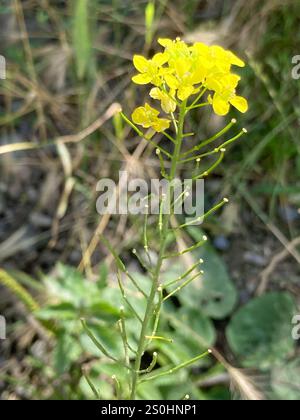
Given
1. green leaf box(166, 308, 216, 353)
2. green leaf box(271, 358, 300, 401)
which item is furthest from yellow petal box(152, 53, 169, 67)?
green leaf box(271, 358, 300, 401)

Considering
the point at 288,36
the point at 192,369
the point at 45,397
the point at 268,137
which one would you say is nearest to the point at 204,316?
the point at 192,369

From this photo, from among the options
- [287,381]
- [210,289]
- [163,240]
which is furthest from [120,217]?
[163,240]

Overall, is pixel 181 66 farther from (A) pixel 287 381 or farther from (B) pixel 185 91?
(A) pixel 287 381

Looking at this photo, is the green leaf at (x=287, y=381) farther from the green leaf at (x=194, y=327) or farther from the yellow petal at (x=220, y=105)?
the yellow petal at (x=220, y=105)

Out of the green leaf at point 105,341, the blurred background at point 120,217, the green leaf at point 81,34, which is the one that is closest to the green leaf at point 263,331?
the blurred background at point 120,217

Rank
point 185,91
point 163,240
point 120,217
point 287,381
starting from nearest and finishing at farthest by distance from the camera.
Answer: point 185,91
point 163,240
point 287,381
point 120,217
